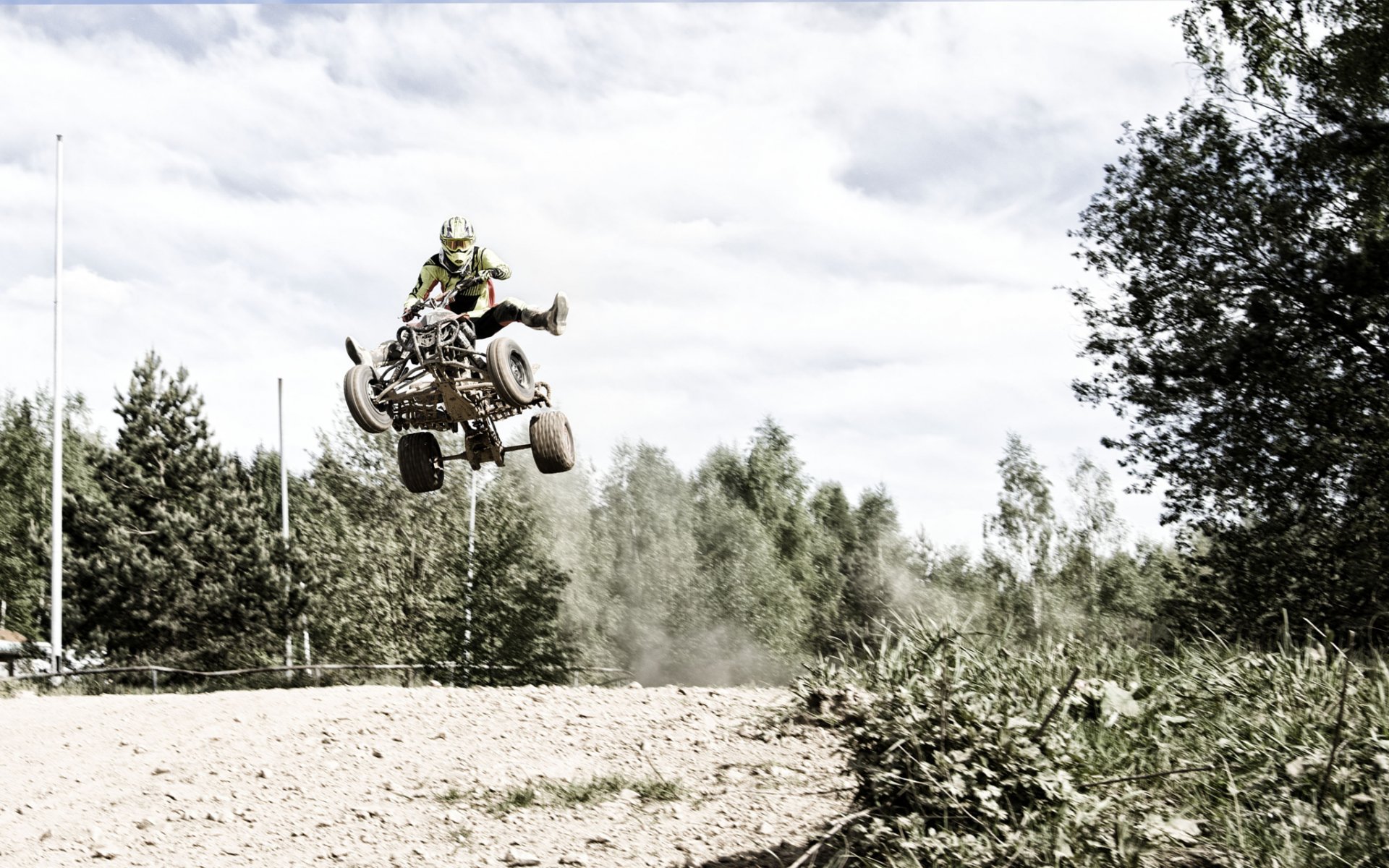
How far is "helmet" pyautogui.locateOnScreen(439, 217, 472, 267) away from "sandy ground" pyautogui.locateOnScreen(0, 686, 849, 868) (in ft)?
12.2

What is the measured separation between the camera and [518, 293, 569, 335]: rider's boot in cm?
770

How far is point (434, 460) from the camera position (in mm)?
8422

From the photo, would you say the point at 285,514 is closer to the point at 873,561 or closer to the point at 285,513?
the point at 285,513

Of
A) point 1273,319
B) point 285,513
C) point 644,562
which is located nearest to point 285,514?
point 285,513

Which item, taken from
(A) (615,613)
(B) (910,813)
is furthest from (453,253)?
(A) (615,613)

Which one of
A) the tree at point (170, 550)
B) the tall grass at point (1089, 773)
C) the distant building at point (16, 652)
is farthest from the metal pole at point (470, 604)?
the tall grass at point (1089, 773)

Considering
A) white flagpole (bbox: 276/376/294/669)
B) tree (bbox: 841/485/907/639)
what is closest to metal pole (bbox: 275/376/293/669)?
white flagpole (bbox: 276/376/294/669)

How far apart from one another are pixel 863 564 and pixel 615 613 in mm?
14516

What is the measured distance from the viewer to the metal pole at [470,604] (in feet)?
90.2

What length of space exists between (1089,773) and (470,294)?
4.61 m

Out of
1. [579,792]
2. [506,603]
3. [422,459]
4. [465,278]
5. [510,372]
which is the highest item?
[465,278]

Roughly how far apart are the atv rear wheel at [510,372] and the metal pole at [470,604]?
64.0ft

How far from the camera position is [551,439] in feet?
25.9

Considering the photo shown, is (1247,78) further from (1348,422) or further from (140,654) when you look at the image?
(140,654)
